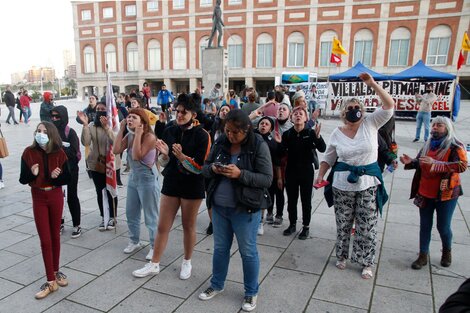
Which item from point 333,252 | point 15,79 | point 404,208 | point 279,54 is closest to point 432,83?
point 404,208

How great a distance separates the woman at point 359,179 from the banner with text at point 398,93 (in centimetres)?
1397

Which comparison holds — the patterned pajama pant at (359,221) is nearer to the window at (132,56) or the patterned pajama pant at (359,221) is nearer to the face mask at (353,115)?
the face mask at (353,115)

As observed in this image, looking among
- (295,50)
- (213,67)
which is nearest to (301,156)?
(213,67)

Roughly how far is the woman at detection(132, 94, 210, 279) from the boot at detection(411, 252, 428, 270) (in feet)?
7.93

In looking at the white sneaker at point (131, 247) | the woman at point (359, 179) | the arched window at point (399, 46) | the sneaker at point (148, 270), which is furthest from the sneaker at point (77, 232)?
the arched window at point (399, 46)

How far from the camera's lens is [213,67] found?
18328 mm

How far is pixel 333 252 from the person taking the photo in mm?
4188

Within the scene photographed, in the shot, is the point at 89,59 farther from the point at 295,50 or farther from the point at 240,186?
the point at 240,186

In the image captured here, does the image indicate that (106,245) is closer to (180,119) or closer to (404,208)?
(180,119)

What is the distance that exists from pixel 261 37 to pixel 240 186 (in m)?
38.6

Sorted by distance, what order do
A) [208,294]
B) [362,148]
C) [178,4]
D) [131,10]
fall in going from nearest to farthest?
[208,294] → [362,148] → [178,4] → [131,10]

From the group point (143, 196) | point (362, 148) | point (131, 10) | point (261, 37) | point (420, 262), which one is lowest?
point (420, 262)

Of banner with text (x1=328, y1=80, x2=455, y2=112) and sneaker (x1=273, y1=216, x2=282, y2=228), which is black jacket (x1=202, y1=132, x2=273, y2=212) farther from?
banner with text (x1=328, y1=80, x2=455, y2=112)

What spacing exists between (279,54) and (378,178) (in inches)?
1453
